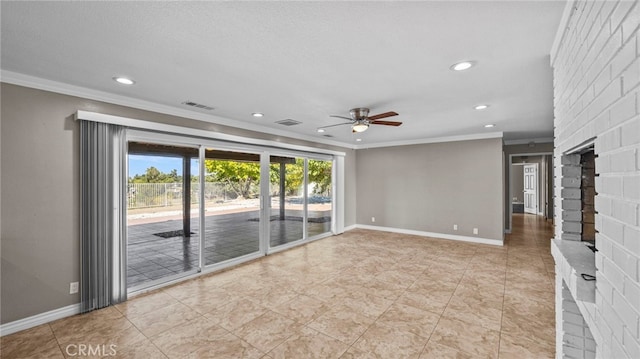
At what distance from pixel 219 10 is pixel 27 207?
2.80 meters

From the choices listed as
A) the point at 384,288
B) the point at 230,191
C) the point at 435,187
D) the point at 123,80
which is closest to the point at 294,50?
the point at 123,80

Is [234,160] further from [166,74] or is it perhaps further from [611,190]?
[611,190]

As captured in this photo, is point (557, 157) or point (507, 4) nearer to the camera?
point (507, 4)

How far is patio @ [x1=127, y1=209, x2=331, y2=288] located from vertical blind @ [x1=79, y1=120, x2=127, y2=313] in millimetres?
433

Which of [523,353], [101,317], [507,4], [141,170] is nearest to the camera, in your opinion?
[507,4]

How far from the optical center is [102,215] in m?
3.04

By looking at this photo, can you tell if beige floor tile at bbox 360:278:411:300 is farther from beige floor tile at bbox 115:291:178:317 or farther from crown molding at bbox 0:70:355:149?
crown molding at bbox 0:70:355:149

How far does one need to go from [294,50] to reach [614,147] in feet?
6.33

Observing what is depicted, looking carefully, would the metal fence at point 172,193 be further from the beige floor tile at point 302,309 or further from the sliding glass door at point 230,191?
the beige floor tile at point 302,309

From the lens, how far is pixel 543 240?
19.8 feet

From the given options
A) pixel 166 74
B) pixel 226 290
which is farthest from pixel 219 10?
pixel 226 290

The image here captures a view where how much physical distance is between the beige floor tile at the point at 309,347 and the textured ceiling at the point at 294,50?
8.12ft

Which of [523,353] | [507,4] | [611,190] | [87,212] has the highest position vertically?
[507,4]

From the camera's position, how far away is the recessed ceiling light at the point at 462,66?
2340 mm
